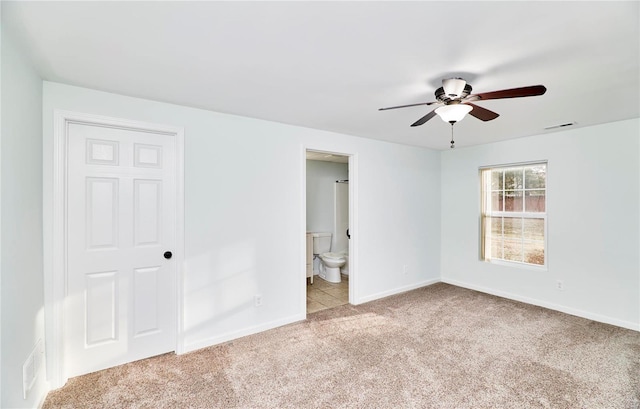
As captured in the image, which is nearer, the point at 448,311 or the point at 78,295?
the point at 78,295

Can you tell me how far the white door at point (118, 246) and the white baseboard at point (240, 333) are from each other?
206 mm

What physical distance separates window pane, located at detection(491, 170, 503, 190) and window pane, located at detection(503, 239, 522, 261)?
799 millimetres

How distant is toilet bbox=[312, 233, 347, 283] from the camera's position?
16.1 feet

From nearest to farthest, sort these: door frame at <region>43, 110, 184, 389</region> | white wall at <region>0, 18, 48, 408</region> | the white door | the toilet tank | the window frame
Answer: white wall at <region>0, 18, 48, 408</region>
door frame at <region>43, 110, 184, 389</region>
the white door
the window frame
the toilet tank

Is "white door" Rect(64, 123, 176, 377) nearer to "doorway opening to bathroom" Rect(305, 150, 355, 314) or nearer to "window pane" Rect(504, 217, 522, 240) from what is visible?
"doorway opening to bathroom" Rect(305, 150, 355, 314)

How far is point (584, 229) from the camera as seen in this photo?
346 centimetres

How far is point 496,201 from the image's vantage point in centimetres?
439

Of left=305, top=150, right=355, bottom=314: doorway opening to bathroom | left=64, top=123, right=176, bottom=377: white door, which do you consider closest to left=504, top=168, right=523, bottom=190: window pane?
left=305, top=150, right=355, bottom=314: doorway opening to bathroom

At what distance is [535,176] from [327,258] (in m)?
3.22

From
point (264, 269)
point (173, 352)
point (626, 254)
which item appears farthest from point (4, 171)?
point (626, 254)

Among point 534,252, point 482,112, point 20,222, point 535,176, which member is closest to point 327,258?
point 534,252

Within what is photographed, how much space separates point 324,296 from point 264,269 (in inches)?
56.7

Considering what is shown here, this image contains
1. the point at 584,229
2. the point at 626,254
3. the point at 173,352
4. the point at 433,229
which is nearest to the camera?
the point at 173,352

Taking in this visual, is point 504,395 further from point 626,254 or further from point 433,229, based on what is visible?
point 433,229
